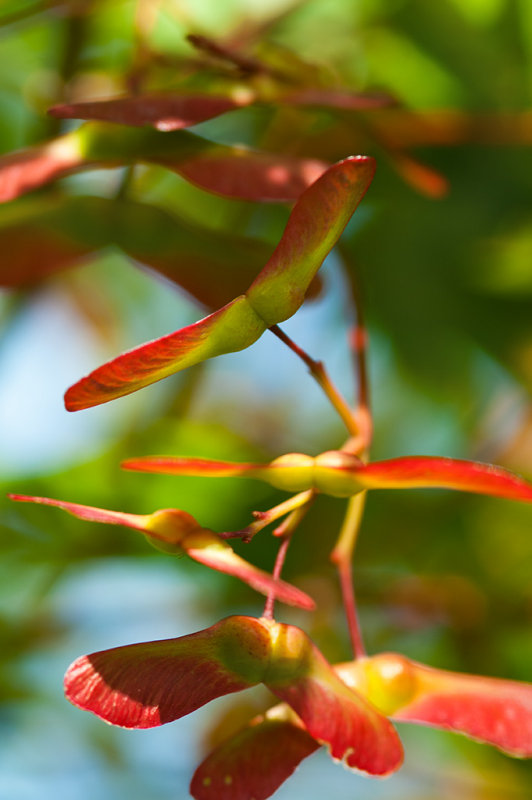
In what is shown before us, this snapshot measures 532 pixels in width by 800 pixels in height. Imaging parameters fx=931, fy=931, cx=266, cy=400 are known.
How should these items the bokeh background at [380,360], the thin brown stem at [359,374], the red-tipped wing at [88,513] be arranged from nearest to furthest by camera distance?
the red-tipped wing at [88,513] < the thin brown stem at [359,374] < the bokeh background at [380,360]

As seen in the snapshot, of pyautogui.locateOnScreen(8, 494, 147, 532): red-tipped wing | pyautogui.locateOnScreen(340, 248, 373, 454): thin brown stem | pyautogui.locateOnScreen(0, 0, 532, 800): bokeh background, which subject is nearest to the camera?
pyautogui.locateOnScreen(8, 494, 147, 532): red-tipped wing

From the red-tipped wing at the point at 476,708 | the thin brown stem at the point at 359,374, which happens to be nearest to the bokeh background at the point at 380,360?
the thin brown stem at the point at 359,374

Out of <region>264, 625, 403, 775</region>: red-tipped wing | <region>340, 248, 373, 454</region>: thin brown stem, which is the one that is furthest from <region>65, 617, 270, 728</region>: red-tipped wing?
<region>340, 248, 373, 454</region>: thin brown stem

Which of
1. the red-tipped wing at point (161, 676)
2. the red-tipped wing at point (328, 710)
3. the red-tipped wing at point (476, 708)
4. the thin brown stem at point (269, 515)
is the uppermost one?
the thin brown stem at point (269, 515)

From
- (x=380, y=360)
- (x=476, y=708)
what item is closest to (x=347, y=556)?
(x=476, y=708)

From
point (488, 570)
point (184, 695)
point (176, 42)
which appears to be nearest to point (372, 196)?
point (176, 42)

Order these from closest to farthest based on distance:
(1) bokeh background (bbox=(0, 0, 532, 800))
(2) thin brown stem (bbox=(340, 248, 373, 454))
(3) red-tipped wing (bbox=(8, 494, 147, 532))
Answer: (3) red-tipped wing (bbox=(8, 494, 147, 532)) → (2) thin brown stem (bbox=(340, 248, 373, 454)) → (1) bokeh background (bbox=(0, 0, 532, 800))

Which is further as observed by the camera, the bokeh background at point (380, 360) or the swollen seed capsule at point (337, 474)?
the bokeh background at point (380, 360)

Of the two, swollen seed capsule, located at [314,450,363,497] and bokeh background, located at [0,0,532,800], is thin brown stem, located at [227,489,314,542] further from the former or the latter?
bokeh background, located at [0,0,532,800]

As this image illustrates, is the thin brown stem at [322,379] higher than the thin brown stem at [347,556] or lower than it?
higher

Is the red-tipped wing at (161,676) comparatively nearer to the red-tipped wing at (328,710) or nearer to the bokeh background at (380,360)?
the red-tipped wing at (328,710)

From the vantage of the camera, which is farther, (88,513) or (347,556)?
(347,556)

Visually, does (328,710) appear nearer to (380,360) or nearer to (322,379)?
(322,379)
